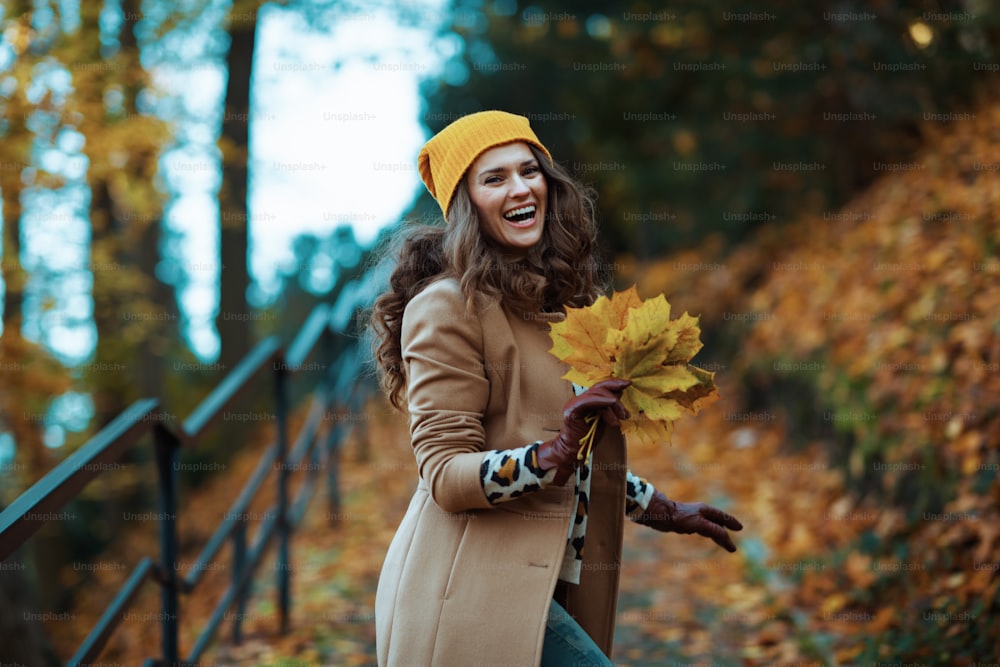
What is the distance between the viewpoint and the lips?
2.08m

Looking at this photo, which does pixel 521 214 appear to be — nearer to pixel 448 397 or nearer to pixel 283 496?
pixel 448 397

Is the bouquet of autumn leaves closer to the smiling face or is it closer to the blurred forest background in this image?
the smiling face

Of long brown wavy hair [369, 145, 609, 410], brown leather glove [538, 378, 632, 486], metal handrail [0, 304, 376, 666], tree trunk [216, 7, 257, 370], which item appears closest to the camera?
brown leather glove [538, 378, 632, 486]

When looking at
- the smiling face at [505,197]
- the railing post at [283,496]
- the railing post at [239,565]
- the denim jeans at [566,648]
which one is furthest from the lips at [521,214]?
the railing post at [283,496]

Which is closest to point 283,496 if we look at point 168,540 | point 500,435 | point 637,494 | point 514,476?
point 168,540

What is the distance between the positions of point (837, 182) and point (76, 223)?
294 inches

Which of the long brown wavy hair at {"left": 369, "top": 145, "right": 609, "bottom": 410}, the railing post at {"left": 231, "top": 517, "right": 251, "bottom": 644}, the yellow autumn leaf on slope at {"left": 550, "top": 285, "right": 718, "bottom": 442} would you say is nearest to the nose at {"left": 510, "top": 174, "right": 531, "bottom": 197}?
the long brown wavy hair at {"left": 369, "top": 145, "right": 609, "bottom": 410}

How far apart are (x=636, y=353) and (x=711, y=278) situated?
9.09m

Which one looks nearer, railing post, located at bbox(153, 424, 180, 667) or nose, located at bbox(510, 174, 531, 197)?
nose, located at bbox(510, 174, 531, 197)

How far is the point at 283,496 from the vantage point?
4586mm

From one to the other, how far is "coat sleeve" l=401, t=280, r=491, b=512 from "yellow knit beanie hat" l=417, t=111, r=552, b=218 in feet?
1.05

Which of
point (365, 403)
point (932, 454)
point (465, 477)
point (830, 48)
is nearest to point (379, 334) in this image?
point (465, 477)

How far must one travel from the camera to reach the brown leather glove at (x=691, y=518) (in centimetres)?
218

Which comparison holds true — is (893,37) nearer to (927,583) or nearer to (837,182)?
(837,182)
